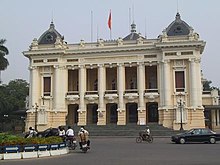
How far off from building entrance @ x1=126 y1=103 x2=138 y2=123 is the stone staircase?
6.02m

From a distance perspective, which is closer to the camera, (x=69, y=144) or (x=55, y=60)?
(x=69, y=144)

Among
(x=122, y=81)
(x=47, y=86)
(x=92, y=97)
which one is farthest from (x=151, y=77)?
(x=47, y=86)

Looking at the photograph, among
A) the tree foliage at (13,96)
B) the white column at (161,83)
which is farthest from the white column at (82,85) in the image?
the tree foliage at (13,96)

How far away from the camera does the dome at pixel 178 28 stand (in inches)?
2158

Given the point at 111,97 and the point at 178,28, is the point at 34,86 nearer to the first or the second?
the point at 111,97

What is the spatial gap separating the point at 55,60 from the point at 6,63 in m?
7.70

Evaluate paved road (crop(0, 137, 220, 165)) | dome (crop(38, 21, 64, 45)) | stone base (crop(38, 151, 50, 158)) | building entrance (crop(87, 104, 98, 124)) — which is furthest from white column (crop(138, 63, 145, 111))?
stone base (crop(38, 151, 50, 158))

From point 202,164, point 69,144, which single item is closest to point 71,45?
point 69,144

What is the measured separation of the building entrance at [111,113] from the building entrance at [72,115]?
543 centimetres

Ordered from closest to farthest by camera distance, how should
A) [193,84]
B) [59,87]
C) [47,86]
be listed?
[193,84] → [59,87] → [47,86]

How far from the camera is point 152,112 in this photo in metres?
57.8

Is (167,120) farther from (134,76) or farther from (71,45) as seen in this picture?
(71,45)

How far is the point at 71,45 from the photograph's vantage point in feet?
192

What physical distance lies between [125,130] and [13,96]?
130ft
